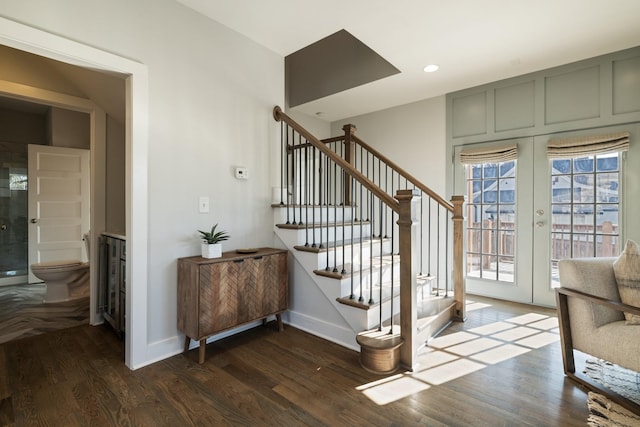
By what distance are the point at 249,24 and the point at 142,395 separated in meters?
2.91

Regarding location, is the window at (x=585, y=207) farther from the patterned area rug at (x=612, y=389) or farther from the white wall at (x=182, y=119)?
the white wall at (x=182, y=119)

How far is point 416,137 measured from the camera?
441 cm

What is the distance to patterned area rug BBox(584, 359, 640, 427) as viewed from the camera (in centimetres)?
Answer: 158

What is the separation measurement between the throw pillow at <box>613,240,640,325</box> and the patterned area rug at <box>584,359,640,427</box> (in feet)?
1.36

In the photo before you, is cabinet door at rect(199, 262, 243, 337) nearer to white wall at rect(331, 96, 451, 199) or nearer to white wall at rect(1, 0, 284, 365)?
white wall at rect(1, 0, 284, 365)

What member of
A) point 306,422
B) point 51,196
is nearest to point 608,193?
point 306,422

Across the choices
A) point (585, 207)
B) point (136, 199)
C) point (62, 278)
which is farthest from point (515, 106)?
point (62, 278)

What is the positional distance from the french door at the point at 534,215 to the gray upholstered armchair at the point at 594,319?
4.99 feet

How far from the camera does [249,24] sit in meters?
2.72

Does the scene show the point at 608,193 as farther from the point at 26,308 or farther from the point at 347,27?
the point at 26,308

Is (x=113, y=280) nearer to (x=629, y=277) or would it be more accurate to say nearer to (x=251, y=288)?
(x=251, y=288)

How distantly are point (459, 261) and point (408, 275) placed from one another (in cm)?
125

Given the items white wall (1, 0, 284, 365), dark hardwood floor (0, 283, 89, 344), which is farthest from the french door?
dark hardwood floor (0, 283, 89, 344)

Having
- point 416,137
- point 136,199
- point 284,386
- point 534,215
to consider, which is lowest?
point 284,386
